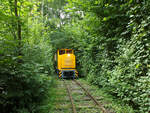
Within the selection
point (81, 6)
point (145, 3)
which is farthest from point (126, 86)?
point (81, 6)

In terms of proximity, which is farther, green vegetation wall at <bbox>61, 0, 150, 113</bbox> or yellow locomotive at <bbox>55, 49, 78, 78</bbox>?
yellow locomotive at <bbox>55, 49, 78, 78</bbox>

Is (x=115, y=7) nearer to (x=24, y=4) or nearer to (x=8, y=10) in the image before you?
(x=24, y=4)

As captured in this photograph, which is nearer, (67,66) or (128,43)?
(128,43)

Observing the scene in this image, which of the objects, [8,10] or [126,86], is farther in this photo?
[8,10]

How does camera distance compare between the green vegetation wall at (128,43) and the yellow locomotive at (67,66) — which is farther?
the yellow locomotive at (67,66)

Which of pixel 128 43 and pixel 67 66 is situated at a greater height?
pixel 128 43

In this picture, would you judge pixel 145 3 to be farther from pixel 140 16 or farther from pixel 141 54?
pixel 141 54

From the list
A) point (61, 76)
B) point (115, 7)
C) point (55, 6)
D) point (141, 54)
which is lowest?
point (61, 76)

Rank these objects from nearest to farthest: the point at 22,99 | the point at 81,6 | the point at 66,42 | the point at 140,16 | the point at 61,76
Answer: the point at 22,99 → the point at 140,16 → the point at 81,6 → the point at 61,76 → the point at 66,42

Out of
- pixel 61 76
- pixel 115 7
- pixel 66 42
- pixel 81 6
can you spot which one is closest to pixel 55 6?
pixel 66 42

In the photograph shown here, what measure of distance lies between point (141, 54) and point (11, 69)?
3.79 m

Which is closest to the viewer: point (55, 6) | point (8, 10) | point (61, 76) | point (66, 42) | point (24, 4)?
point (8, 10)

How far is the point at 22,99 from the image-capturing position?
12.3 ft

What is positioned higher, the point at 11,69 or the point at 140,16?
the point at 140,16
